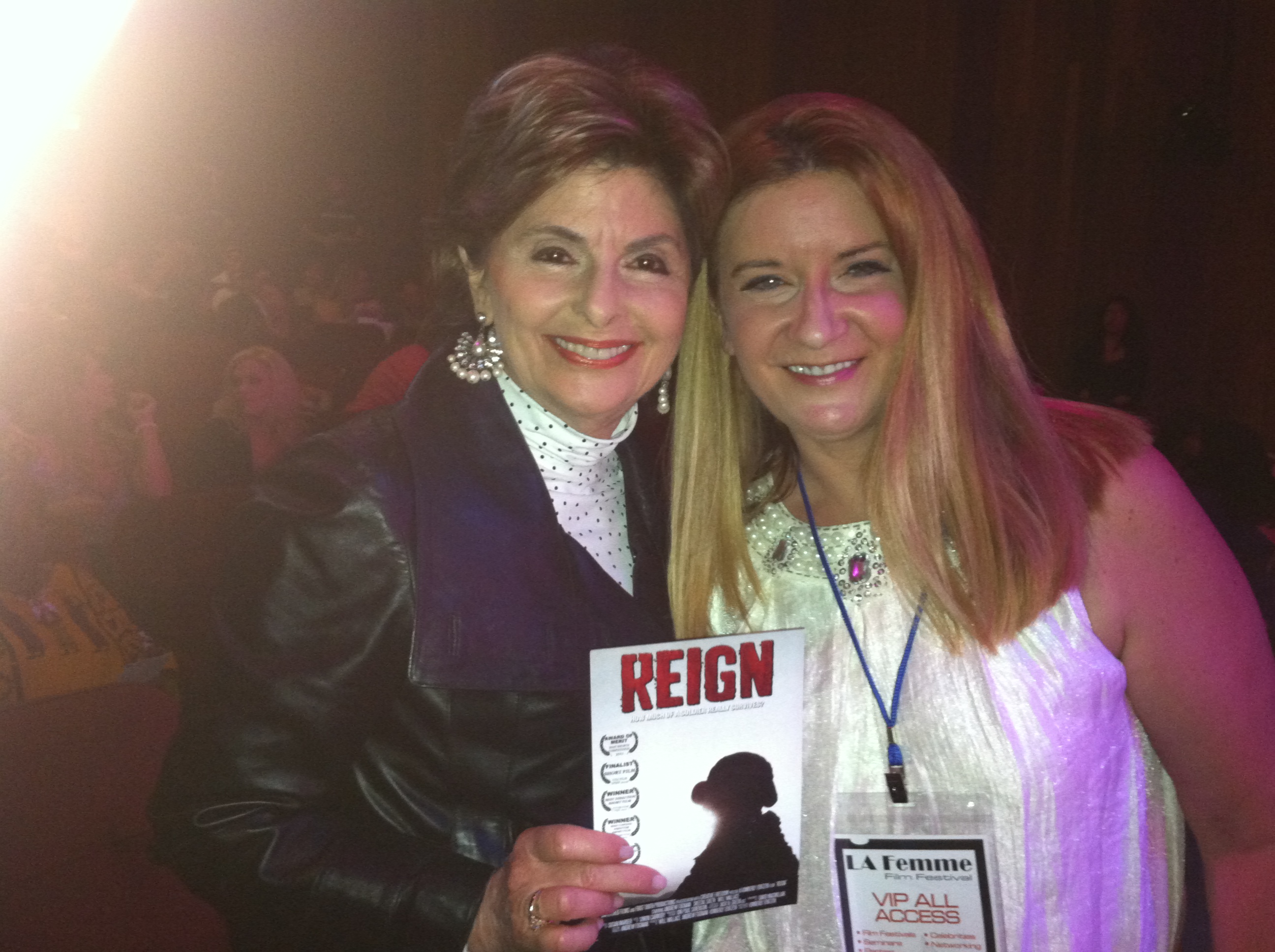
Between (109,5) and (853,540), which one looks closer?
(853,540)

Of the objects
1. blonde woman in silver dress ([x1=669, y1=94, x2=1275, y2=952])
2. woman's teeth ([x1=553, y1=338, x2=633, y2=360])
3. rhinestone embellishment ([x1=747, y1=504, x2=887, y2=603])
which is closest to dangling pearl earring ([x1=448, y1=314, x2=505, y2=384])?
woman's teeth ([x1=553, y1=338, x2=633, y2=360])

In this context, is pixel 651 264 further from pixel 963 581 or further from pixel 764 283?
pixel 963 581

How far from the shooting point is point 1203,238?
829 cm

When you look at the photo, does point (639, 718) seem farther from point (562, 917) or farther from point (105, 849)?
point (105, 849)

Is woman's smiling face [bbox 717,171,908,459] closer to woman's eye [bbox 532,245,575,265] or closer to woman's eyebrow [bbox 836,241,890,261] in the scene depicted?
woman's eyebrow [bbox 836,241,890,261]

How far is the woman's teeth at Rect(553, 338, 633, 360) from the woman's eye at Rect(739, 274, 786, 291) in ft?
0.98

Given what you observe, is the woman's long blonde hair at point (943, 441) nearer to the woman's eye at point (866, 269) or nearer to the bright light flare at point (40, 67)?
the woman's eye at point (866, 269)

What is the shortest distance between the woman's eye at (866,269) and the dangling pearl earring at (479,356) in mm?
635

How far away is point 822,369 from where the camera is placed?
1915 mm

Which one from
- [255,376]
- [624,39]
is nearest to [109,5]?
[624,39]

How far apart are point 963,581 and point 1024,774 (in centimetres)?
33

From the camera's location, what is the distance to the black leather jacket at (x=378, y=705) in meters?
1.55

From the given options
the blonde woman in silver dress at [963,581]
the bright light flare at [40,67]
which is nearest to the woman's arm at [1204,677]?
the blonde woman in silver dress at [963,581]

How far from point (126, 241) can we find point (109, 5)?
190cm
